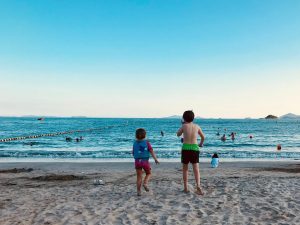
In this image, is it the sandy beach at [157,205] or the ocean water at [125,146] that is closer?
the sandy beach at [157,205]

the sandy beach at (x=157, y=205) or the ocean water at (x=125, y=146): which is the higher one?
the sandy beach at (x=157, y=205)

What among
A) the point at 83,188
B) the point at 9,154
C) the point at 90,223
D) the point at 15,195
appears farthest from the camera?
the point at 9,154

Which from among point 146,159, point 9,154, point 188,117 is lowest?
point 9,154

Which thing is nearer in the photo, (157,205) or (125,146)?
(157,205)

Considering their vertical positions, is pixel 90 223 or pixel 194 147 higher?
pixel 194 147

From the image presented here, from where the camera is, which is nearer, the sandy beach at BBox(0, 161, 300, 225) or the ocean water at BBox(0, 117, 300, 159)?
the sandy beach at BBox(0, 161, 300, 225)

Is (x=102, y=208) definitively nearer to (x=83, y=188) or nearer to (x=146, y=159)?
(x=146, y=159)

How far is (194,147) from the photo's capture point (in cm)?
850

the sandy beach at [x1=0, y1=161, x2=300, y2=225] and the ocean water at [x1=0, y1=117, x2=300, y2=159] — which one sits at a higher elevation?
the sandy beach at [x1=0, y1=161, x2=300, y2=225]

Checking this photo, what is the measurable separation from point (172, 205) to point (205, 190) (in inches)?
79.3

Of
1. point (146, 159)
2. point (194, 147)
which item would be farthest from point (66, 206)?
point (194, 147)

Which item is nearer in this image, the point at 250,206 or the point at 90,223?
the point at 90,223

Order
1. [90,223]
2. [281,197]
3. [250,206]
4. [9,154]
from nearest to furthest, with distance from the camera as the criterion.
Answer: [90,223], [250,206], [281,197], [9,154]

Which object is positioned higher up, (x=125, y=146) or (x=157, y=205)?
(x=157, y=205)
